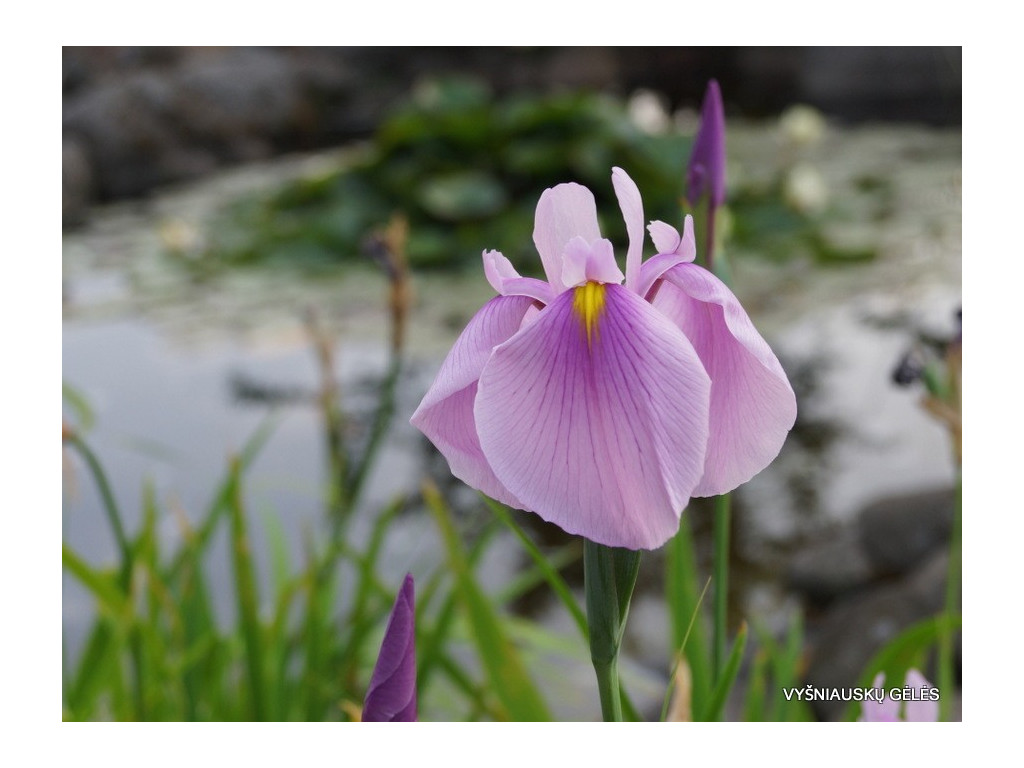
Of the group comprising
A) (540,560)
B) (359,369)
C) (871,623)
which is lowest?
(871,623)

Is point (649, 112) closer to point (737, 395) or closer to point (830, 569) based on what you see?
point (830, 569)

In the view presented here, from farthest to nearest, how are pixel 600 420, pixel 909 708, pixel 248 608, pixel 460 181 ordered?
pixel 460 181 → pixel 248 608 → pixel 909 708 → pixel 600 420

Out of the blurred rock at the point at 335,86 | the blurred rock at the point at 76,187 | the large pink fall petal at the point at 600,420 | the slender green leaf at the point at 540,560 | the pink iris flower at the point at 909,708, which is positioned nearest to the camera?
the large pink fall petal at the point at 600,420

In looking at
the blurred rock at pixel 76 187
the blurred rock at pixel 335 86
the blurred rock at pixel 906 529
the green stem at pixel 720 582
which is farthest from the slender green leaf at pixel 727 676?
the blurred rock at pixel 76 187


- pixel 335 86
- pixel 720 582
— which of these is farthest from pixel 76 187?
pixel 720 582

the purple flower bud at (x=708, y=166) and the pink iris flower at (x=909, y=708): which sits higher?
the purple flower bud at (x=708, y=166)

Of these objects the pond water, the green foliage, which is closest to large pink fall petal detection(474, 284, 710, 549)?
A: the pond water

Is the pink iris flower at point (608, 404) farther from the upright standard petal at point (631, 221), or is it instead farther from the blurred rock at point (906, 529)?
the blurred rock at point (906, 529)
